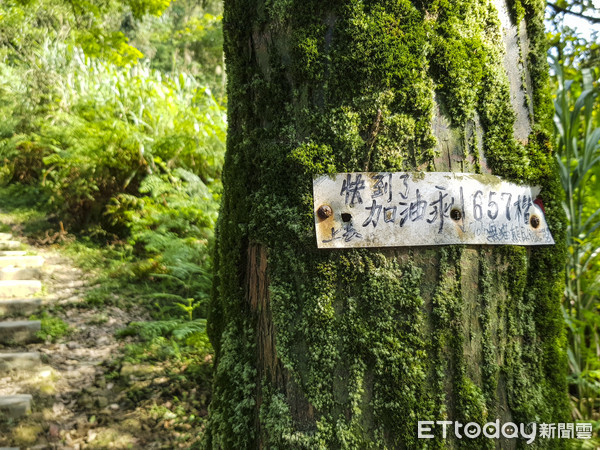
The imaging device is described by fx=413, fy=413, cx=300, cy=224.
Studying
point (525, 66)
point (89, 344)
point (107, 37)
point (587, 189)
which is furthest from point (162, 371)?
point (107, 37)

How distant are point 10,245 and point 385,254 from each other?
5.66 m

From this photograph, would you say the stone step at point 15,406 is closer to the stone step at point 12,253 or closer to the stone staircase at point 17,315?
the stone staircase at point 17,315

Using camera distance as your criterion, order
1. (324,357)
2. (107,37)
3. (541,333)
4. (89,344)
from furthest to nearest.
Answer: (107,37)
(89,344)
(541,333)
(324,357)

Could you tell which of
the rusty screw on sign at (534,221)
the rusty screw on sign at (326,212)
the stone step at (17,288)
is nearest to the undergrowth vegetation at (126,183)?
the stone step at (17,288)

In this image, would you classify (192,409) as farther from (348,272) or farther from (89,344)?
(348,272)

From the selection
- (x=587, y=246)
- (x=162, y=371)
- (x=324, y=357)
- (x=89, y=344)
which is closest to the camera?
(x=324, y=357)

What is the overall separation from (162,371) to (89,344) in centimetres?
82

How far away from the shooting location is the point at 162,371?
2822mm

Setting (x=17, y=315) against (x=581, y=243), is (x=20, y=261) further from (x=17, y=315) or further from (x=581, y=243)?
(x=581, y=243)

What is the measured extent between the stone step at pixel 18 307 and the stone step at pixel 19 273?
0.67 meters

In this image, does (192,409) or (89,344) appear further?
(89,344)

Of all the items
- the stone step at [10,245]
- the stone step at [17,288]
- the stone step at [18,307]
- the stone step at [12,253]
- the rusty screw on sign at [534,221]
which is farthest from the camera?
the stone step at [10,245]

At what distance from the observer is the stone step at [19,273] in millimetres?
4414

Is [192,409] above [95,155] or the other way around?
the other way around
